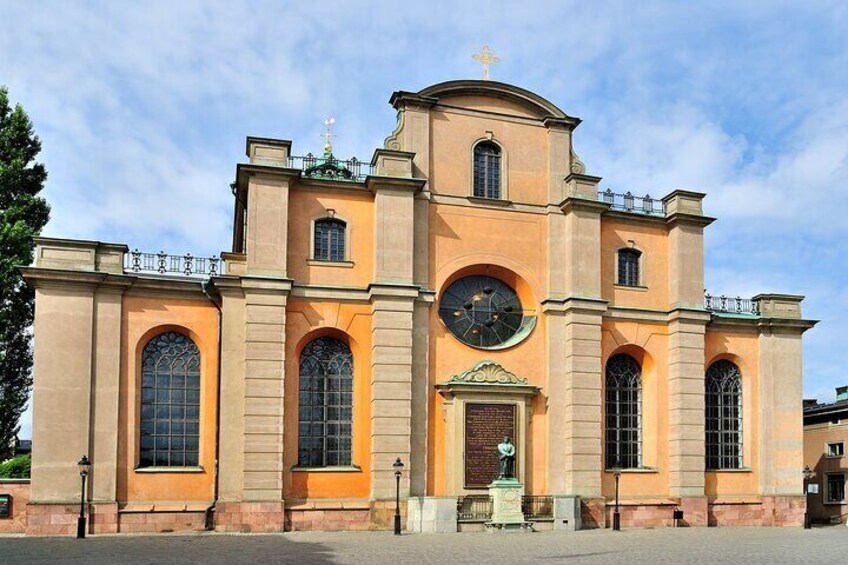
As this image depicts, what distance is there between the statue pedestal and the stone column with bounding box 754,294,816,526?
11.0 metres

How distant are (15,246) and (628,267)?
23176 millimetres

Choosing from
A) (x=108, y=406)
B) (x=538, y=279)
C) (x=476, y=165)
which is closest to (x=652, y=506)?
(x=538, y=279)

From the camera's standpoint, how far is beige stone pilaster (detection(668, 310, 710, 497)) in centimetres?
3362

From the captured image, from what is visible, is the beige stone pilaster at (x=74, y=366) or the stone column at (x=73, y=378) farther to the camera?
the beige stone pilaster at (x=74, y=366)

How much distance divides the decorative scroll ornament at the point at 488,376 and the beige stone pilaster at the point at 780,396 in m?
10.4

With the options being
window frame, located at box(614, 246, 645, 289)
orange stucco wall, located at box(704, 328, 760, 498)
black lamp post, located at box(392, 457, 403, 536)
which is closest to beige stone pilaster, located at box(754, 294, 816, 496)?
orange stucco wall, located at box(704, 328, 760, 498)

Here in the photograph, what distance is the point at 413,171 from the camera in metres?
32.7

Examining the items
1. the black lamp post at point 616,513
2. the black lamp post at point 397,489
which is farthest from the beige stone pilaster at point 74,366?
the black lamp post at point 616,513

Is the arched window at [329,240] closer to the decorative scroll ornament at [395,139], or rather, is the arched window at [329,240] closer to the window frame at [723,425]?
the decorative scroll ornament at [395,139]

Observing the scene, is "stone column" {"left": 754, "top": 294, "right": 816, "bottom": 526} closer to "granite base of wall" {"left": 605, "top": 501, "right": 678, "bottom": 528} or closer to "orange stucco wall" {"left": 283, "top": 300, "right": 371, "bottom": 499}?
"granite base of wall" {"left": 605, "top": 501, "right": 678, "bottom": 528}

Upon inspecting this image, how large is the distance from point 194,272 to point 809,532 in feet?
75.3

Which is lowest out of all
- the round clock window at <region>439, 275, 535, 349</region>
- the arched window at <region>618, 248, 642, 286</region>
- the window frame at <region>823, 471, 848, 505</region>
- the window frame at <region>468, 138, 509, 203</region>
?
the window frame at <region>823, 471, 848, 505</region>

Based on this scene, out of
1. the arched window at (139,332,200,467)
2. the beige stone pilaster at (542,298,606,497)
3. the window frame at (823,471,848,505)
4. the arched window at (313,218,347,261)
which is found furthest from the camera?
the window frame at (823,471,848,505)

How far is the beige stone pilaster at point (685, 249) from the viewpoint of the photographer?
115 ft
